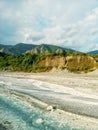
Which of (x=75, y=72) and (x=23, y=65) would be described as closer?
(x=75, y=72)

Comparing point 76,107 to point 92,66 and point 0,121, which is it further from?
point 92,66

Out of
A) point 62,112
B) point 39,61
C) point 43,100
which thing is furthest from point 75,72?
point 62,112

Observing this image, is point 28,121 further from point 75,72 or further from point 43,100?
point 75,72

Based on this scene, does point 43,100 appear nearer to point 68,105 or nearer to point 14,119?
point 68,105

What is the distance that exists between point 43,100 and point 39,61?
77.6 metres

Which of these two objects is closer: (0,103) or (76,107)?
(76,107)

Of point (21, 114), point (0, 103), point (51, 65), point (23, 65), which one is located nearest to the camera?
point (21, 114)

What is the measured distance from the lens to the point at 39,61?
11275cm

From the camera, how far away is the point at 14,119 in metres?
25.8

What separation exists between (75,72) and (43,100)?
54652 mm

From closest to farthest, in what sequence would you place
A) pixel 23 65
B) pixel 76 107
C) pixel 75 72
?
pixel 76 107, pixel 75 72, pixel 23 65

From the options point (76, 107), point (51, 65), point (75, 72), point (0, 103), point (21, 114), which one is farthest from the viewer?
point (51, 65)

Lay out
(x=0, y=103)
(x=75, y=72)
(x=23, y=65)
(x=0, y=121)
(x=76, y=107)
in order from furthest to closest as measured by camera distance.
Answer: (x=23, y=65) < (x=75, y=72) < (x=0, y=103) < (x=76, y=107) < (x=0, y=121)

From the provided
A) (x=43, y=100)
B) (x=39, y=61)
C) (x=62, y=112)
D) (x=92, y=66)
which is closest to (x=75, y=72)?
(x=92, y=66)
